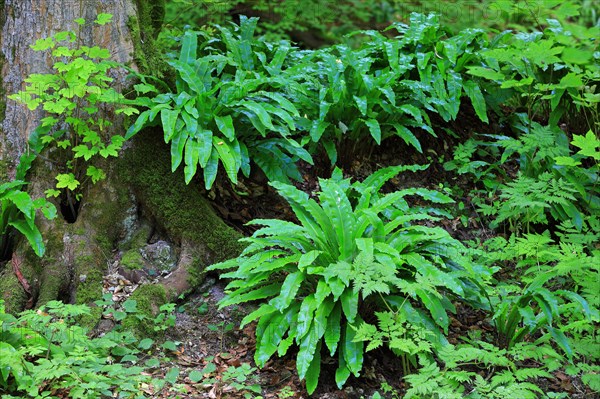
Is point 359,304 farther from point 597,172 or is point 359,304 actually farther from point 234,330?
point 597,172

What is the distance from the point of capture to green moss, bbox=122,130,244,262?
5008 mm

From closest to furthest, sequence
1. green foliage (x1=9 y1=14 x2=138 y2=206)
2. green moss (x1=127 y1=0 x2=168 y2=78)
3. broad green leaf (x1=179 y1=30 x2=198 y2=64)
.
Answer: green foliage (x1=9 y1=14 x2=138 y2=206) → green moss (x1=127 y1=0 x2=168 y2=78) → broad green leaf (x1=179 y1=30 x2=198 y2=64)

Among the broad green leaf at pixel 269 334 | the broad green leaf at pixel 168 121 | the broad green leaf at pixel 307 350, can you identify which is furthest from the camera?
the broad green leaf at pixel 168 121

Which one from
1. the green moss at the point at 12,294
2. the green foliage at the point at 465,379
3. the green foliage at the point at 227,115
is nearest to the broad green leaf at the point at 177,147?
the green foliage at the point at 227,115

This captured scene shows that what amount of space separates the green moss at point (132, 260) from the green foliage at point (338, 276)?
838 mm

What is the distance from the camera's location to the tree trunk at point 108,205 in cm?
473

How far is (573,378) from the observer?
4430 mm

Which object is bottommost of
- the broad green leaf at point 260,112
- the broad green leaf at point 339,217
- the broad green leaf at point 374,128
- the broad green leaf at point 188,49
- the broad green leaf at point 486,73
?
the broad green leaf at point 339,217

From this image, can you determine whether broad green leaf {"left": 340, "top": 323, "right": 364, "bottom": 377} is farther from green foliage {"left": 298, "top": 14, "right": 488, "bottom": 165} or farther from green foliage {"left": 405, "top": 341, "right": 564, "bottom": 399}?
green foliage {"left": 298, "top": 14, "right": 488, "bottom": 165}

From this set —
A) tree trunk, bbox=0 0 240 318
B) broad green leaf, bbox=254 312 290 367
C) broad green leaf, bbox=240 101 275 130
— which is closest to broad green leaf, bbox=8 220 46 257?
tree trunk, bbox=0 0 240 318

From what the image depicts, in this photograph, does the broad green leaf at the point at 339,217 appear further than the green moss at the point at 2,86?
No

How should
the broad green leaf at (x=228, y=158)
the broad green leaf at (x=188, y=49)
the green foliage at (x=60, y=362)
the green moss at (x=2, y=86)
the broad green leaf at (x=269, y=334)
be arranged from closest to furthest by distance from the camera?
the green foliage at (x=60, y=362) → the broad green leaf at (x=269, y=334) → the broad green leaf at (x=228, y=158) → the green moss at (x=2, y=86) → the broad green leaf at (x=188, y=49)

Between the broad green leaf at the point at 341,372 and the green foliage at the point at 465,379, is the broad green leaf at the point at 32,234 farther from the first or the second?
the green foliage at the point at 465,379

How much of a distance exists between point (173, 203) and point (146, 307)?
3.16 feet
